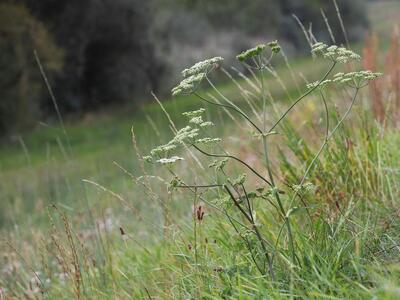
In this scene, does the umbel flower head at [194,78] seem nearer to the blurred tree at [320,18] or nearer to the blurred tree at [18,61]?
the blurred tree at [18,61]

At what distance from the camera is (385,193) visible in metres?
3.73

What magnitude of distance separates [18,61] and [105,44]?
19.3 ft

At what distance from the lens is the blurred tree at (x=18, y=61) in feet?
55.3

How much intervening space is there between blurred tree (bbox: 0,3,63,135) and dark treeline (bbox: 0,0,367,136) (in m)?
0.03

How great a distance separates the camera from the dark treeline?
17266mm

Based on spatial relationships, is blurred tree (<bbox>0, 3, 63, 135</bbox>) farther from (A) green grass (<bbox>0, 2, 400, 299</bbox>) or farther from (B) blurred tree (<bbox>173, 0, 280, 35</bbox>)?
(B) blurred tree (<bbox>173, 0, 280, 35</bbox>)

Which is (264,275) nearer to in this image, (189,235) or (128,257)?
(189,235)

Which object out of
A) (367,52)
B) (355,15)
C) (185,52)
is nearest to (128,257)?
(367,52)

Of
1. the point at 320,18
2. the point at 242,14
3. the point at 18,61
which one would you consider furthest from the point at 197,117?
the point at 320,18

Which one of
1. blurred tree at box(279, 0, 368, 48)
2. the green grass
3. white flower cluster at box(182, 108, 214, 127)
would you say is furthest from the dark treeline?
white flower cluster at box(182, 108, 214, 127)

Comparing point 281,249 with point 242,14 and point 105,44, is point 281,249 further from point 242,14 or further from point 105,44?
point 242,14

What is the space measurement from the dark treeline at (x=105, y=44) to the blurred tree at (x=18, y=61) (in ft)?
0.08

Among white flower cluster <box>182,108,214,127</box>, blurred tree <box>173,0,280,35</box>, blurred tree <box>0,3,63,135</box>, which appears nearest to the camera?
white flower cluster <box>182,108,214,127</box>

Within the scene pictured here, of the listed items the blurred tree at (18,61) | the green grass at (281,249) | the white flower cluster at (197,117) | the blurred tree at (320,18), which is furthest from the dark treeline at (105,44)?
the white flower cluster at (197,117)
